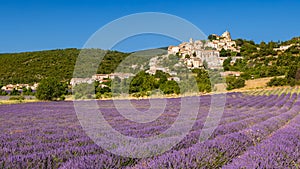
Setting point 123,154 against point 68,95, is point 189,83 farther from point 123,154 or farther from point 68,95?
point 123,154

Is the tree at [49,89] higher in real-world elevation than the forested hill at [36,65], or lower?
lower

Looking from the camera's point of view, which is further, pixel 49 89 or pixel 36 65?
pixel 36 65

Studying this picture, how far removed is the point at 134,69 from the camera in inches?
1373

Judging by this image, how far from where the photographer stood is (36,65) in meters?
65.6

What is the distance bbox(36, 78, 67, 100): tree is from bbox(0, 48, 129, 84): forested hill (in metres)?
19.7

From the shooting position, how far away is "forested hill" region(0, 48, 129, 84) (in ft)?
194

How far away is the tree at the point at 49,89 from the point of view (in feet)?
115

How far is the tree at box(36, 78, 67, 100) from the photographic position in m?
35.0

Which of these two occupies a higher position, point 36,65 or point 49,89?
point 36,65

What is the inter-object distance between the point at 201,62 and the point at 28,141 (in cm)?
4498

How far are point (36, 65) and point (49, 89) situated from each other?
33251mm

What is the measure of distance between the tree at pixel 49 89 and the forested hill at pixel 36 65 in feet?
64.5

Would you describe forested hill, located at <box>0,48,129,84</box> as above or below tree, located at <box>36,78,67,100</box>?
above

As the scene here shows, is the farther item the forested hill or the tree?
the forested hill
